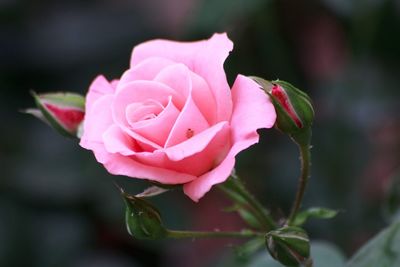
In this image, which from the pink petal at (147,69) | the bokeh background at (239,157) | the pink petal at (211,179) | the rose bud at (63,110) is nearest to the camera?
the pink petal at (211,179)

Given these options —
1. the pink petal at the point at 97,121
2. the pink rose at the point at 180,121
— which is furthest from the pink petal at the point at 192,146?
the pink petal at the point at 97,121

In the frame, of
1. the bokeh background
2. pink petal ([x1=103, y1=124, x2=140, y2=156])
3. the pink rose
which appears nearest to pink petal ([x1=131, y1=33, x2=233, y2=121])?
the pink rose

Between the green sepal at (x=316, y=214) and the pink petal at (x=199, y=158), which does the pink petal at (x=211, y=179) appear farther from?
the green sepal at (x=316, y=214)

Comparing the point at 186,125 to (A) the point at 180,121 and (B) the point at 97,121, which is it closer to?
(A) the point at 180,121

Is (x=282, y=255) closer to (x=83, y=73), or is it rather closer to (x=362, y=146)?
(x=362, y=146)

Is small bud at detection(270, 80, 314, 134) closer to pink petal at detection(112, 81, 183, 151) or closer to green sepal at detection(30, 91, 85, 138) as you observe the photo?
pink petal at detection(112, 81, 183, 151)

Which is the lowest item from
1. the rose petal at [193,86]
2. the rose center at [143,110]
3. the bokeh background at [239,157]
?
the bokeh background at [239,157]
